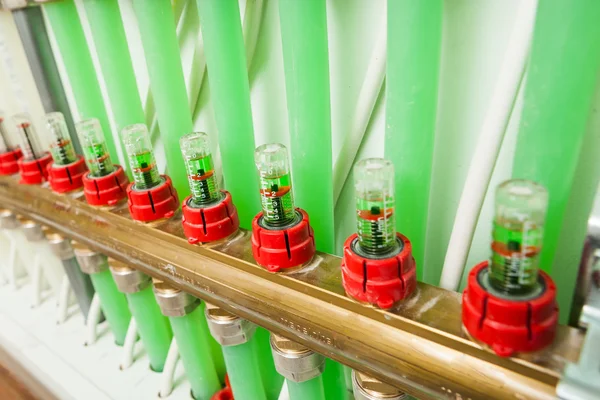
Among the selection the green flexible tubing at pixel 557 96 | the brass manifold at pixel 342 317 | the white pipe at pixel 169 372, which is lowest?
the white pipe at pixel 169 372

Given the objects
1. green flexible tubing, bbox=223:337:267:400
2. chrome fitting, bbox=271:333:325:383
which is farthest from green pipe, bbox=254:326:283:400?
chrome fitting, bbox=271:333:325:383

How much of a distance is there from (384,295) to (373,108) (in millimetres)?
198

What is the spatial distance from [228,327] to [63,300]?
0.56 meters

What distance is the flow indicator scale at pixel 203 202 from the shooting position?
1.75 ft

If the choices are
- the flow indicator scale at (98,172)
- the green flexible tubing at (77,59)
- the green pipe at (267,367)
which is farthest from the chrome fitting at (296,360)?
the green flexible tubing at (77,59)

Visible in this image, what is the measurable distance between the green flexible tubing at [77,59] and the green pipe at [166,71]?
0.51 feet

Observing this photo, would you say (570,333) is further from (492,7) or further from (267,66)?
(267,66)

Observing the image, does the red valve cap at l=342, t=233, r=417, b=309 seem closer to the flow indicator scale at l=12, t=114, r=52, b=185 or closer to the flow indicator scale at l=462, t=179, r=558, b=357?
A: the flow indicator scale at l=462, t=179, r=558, b=357

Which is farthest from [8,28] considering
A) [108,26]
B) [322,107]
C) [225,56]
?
[322,107]

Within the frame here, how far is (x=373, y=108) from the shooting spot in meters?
Answer: 0.47

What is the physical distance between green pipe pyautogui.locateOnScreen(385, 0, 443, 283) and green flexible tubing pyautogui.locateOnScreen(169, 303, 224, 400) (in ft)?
1.22

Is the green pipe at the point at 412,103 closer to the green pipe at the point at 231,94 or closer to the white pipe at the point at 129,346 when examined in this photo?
the green pipe at the point at 231,94

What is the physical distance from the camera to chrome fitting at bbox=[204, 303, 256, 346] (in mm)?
547

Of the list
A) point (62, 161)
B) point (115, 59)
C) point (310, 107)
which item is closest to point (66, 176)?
point (62, 161)
